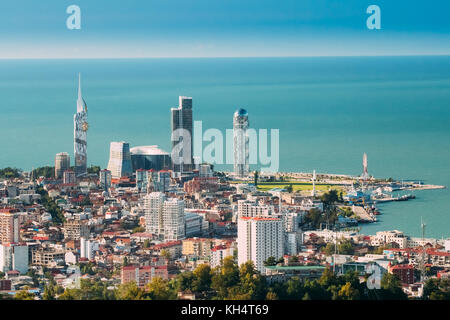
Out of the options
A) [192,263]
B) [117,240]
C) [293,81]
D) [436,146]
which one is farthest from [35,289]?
[293,81]

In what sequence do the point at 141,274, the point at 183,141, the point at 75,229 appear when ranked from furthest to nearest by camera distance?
the point at 183,141
the point at 75,229
the point at 141,274

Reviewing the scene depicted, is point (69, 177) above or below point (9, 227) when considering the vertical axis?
above

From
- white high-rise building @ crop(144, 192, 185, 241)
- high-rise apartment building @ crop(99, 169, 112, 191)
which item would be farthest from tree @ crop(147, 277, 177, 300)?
high-rise apartment building @ crop(99, 169, 112, 191)

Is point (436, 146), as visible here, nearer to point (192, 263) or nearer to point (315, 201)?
point (315, 201)

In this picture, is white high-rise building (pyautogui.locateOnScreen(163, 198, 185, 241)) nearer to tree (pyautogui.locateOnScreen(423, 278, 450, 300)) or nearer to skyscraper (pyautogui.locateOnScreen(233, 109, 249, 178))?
tree (pyautogui.locateOnScreen(423, 278, 450, 300))

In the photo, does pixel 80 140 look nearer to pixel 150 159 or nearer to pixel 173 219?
pixel 150 159

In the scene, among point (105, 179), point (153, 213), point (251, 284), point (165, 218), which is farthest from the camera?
point (105, 179)

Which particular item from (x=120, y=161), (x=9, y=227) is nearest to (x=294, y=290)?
(x=9, y=227)
